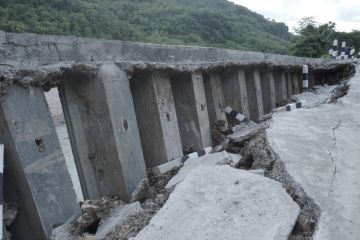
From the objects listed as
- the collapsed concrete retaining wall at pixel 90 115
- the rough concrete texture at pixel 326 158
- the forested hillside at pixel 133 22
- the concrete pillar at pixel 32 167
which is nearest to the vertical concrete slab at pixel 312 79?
the rough concrete texture at pixel 326 158

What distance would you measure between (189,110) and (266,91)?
11.4 feet

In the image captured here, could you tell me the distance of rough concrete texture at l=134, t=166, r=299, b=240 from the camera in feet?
6.01

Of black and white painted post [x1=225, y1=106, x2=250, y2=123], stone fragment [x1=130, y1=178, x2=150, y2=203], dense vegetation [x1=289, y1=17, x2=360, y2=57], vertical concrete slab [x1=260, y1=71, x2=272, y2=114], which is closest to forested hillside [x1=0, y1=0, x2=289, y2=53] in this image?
dense vegetation [x1=289, y1=17, x2=360, y2=57]

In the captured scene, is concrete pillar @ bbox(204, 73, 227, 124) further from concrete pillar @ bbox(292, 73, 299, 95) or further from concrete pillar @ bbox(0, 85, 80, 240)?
concrete pillar @ bbox(292, 73, 299, 95)

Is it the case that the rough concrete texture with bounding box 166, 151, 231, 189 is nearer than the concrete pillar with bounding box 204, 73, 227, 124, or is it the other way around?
the rough concrete texture with bounding box 166, 151, 231, 189

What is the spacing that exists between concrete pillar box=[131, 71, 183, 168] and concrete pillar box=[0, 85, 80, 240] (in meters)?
1.22

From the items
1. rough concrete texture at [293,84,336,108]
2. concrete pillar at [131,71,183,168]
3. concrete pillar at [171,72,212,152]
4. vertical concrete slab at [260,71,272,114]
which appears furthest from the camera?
vertical concrete slab at [260,71,272,114]

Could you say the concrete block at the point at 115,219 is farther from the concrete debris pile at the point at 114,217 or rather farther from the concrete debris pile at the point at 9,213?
the concrete debris pile at the point at 9,213

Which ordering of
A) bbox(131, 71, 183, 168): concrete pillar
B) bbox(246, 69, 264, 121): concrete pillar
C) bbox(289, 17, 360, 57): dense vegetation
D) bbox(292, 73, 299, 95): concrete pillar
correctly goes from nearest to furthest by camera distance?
1. bbox(131, 71, 183, 168): concrete pillar
2. bbox(246, 69, 264, 121): concrete pillar
3. bbox(292, 73, 299, 95): concrete pillar
4. bbox(289, 17, 360, 57): dense vegetation

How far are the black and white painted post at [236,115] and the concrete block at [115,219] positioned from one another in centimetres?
293

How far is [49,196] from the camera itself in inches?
96.7

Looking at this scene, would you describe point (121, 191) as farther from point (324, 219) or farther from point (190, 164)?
point (324, 219)

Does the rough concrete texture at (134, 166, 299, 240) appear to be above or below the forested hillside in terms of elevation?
below

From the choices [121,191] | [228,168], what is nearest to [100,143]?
[121,191]
